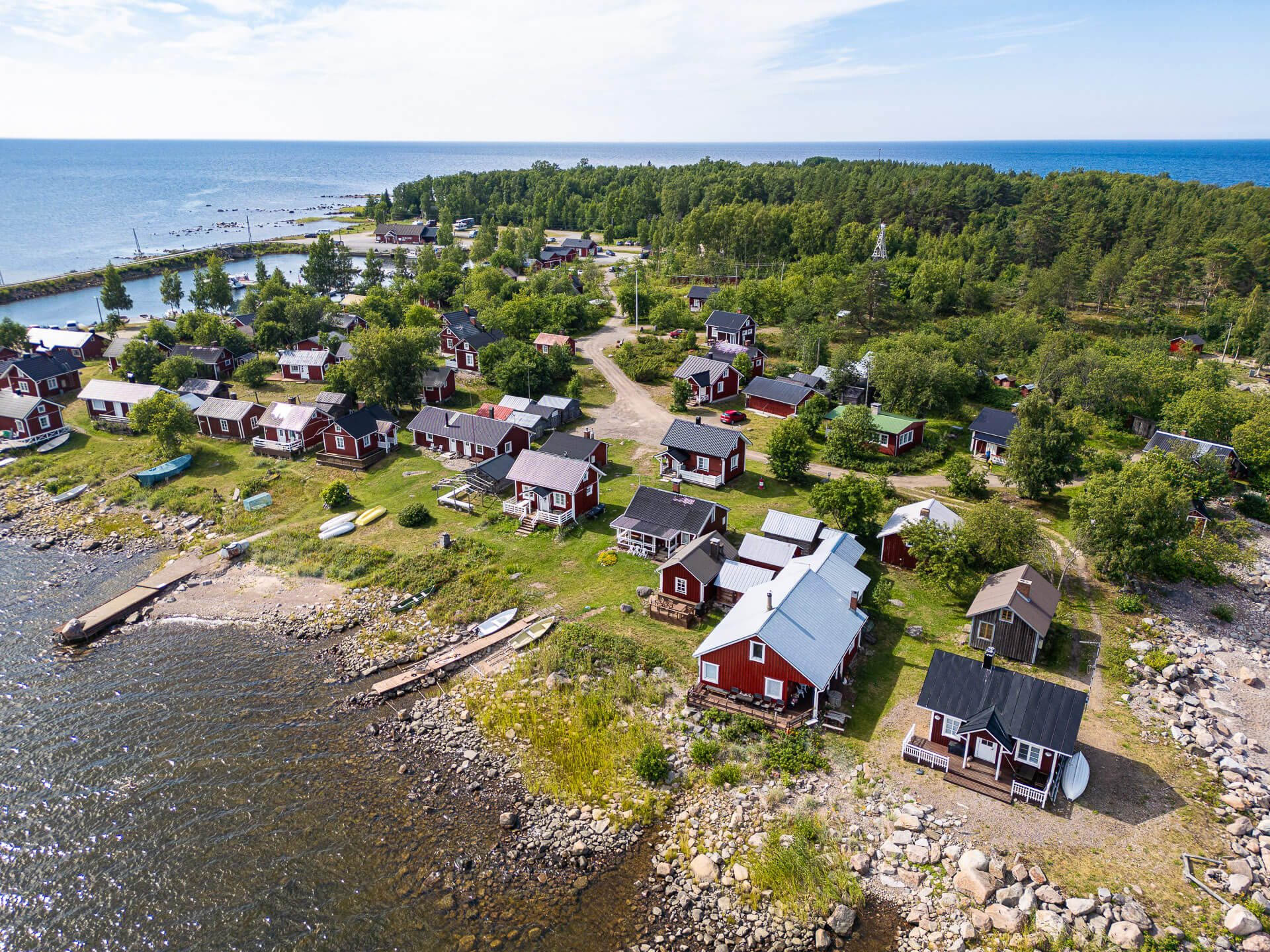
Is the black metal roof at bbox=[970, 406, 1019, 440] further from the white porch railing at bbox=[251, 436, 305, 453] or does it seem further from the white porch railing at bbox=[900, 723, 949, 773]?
the white porch railing at bbox=[251, 436, 305, 453]

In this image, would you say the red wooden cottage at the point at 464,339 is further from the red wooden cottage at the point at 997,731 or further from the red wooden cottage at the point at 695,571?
the red wooden cottage at the point at 997,731

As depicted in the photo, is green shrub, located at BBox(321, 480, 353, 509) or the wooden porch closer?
the wooden porch

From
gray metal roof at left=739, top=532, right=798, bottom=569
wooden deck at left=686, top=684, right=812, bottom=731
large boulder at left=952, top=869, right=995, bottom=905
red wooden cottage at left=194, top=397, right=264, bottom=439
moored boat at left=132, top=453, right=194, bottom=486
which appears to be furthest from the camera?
red wooden cottage at left=194, top=397, right=264, bottom=439

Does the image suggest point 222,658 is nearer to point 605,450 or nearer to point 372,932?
point 372,932

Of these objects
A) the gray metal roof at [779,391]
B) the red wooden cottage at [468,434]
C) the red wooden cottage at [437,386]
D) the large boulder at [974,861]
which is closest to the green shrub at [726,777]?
the large boulder at [974,861]

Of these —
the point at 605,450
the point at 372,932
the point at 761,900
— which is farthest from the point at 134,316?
the point at 761,900

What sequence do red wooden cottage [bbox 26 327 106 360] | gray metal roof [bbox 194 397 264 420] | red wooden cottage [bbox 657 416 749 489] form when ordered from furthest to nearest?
→ red wooden cottage [bbox 26 327 106 360] < gray metal roof [bbox 194 397 264 420] < red wooden cottage [bbox 657 416 749 489]

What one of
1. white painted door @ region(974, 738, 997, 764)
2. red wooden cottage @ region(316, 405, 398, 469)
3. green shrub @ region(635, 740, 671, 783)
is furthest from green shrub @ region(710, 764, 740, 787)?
red wooden cottage @ region(316, 405, 398, 469)
